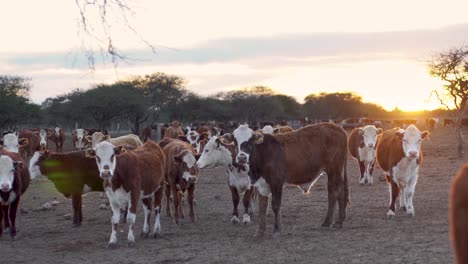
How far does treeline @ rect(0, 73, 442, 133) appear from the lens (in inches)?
2135

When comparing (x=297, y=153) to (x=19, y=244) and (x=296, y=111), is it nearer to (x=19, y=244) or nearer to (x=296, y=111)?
(x=19, y=244)

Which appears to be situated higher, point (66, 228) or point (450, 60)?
point (450, 60)

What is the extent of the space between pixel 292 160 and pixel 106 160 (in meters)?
3.04

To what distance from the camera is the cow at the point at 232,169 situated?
36.5 feet

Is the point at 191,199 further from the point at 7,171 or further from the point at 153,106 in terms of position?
the point at 153,106

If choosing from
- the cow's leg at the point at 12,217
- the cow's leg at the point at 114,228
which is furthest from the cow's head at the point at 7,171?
the cow's leg at the point at 114,228

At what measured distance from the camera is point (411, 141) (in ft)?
37.4

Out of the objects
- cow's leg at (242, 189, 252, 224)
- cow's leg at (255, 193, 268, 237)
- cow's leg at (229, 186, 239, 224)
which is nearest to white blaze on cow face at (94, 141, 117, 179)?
cow's leg at (255, 193, 268, 237)

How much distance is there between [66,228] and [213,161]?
119 inches

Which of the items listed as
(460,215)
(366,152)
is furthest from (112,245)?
(366,152)

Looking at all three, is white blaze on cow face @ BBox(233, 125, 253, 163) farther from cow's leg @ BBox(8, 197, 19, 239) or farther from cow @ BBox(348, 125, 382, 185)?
cow @ BBox(348, 125, 382, 185)

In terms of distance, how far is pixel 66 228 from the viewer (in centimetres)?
1130

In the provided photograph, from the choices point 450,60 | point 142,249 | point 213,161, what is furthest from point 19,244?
point 450,60

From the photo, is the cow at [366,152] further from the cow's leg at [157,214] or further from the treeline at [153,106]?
the treeline at [153,106]
